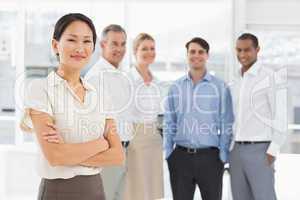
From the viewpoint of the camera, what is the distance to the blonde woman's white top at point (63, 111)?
1801mm

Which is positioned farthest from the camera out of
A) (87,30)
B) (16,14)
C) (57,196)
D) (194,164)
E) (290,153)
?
(16,14)

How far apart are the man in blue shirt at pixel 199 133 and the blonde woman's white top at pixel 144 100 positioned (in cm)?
17

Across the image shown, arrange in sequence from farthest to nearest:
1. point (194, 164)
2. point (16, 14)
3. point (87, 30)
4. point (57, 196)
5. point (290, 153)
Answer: point (16, 14)
point (290, 153)
point (194, 164)
point (87, 30)
point (57, 196)

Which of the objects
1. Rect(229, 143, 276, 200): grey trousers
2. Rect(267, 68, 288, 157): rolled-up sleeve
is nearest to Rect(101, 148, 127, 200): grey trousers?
Rect(229, 143, 276, 200): grey trousers

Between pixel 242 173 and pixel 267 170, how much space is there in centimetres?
21

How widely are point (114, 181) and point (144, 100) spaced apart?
708 millimetres

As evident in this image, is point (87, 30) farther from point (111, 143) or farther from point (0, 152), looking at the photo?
point (0, 152)

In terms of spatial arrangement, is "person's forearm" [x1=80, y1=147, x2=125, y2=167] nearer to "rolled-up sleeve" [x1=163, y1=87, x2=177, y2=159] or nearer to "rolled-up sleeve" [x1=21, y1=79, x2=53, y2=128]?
"rolled-up sleeve" [x1=21, y1=79, x2=53, y2=128]

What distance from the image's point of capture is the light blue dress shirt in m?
3.48

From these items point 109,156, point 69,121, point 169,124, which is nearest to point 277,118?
point 169,124

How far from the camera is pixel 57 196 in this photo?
5.86ft

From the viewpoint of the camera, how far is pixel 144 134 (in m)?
3.51

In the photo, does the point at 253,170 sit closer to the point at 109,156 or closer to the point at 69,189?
the point at 109,156

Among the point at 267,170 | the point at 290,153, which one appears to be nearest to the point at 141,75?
the point at 267,170
